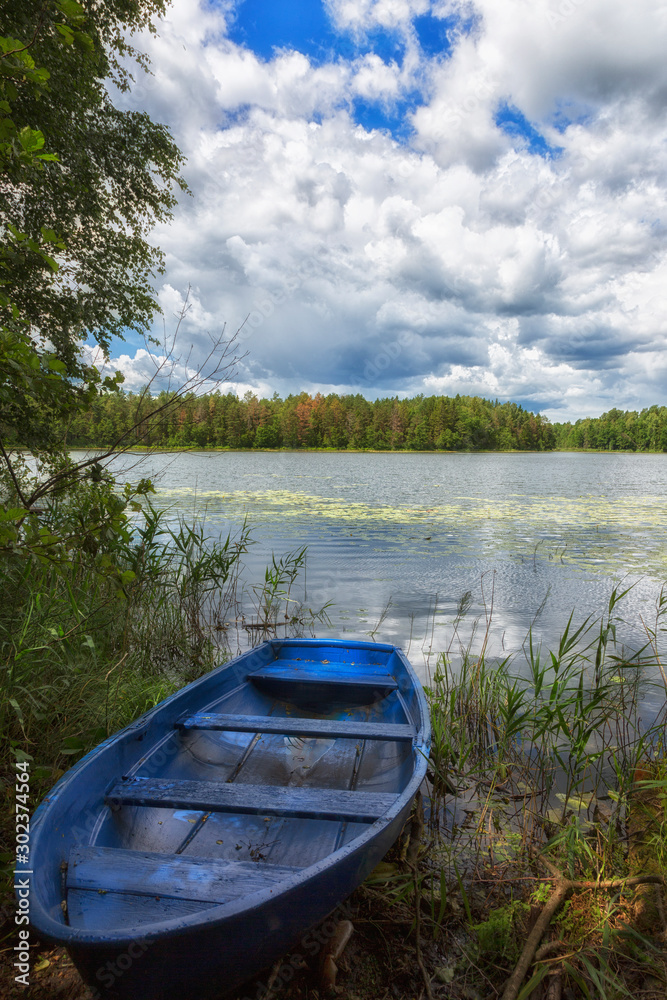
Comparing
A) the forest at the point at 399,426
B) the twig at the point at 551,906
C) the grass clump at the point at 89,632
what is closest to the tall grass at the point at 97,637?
the grass clump at the point at 89,632

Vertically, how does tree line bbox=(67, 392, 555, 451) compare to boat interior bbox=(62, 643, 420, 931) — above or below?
above

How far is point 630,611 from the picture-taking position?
6.43 meters

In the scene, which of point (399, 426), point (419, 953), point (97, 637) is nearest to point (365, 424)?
point (399, 426)

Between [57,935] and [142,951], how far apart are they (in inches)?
8.8

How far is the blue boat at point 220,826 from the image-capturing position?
1389mm

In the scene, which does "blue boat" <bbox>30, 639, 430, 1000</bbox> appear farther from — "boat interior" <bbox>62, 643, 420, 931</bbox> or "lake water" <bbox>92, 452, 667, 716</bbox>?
"lake water" <bbox>92, 452, 667, 716</bbox>

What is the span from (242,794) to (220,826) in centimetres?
29

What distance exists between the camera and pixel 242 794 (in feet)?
7.21

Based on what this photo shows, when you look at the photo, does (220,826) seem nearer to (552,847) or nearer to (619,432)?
(552,847)

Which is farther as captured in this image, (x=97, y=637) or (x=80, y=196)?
(x=80, y=196)

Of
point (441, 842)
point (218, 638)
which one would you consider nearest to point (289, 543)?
point (218, 638)

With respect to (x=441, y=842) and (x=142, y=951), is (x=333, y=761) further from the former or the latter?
(x=142, y=951)

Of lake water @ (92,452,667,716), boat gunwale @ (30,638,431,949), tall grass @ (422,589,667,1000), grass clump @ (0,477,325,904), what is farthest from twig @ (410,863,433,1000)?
lake water @ (92,452,667,716)

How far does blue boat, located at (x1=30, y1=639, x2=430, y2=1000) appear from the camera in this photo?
139 cm
